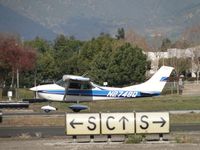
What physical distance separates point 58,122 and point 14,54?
5714 centimetres

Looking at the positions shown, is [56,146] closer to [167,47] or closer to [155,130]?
[155,130]

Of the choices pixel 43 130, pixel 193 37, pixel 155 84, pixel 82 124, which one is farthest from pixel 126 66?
pixel 82 124

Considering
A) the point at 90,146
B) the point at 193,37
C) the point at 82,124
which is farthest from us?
the point at 193,37

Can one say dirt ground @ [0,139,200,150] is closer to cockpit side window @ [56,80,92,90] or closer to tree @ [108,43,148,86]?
cockpit side window @ [56,80,92,90]

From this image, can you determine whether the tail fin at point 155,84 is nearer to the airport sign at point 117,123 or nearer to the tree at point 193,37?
the airport sign at point 117,123

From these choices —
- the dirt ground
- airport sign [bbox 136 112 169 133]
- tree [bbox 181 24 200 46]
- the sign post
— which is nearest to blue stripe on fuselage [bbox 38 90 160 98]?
the dirt ground

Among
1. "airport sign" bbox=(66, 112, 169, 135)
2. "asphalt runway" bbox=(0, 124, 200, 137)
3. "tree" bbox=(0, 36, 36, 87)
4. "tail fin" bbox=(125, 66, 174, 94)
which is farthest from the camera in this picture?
"tree" bbox=(0, 36, 36, 87)

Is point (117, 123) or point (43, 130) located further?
point (43, 130)

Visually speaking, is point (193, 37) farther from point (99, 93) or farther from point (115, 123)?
point (115, 123)

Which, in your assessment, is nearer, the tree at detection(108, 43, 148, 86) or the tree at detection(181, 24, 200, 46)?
the tree at detection(108, 43, 148, 86)

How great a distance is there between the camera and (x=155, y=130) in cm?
2189

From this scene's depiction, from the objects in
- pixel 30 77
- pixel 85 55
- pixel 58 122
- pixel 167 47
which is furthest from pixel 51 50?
pixel 58 122

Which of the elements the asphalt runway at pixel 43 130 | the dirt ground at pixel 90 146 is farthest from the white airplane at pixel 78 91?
the dirt ground at pixel 90 146

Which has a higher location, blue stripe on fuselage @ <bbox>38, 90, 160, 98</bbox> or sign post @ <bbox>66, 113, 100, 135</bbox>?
sign post @ <bbox>66, 113, 100, 135</bbox>
